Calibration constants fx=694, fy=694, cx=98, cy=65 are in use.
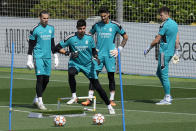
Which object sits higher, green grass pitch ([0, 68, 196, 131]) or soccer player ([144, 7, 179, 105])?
soccer player ([144, 7, 179, 105])

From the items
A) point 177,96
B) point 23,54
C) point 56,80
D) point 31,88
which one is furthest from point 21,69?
point 177,96

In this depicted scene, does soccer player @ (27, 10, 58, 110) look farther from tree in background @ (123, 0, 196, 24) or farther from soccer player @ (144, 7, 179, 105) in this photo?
tree in background @ (123, 0, 196, 24)

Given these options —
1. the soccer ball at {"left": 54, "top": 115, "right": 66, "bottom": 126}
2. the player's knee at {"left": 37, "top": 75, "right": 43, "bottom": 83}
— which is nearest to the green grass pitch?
the soccer ball at {"left": 54, "top": 115, "right": 66, "bottom": 126}

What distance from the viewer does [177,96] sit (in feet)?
62.5

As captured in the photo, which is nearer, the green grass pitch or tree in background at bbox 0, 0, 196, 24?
the green grass pitch

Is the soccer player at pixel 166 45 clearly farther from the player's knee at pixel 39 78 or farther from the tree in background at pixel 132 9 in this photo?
the tree in background at pixel 132 9

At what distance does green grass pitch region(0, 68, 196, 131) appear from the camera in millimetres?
12922

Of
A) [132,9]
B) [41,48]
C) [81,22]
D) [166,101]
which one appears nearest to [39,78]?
[41,48]

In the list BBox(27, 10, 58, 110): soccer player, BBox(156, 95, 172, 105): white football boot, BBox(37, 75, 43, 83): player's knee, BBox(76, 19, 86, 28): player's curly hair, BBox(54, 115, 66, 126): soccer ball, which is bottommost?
BBox(54, 115, 66, 126): soccer ball

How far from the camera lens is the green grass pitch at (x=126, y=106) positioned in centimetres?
1292

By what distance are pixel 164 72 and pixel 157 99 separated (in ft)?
5.19

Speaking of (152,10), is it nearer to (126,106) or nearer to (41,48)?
(126,106)

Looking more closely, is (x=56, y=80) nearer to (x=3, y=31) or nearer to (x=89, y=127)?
(x=3, y=31)

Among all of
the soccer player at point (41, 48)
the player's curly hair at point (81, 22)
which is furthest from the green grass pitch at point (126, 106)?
the player's curly hair at point (81, 22)
